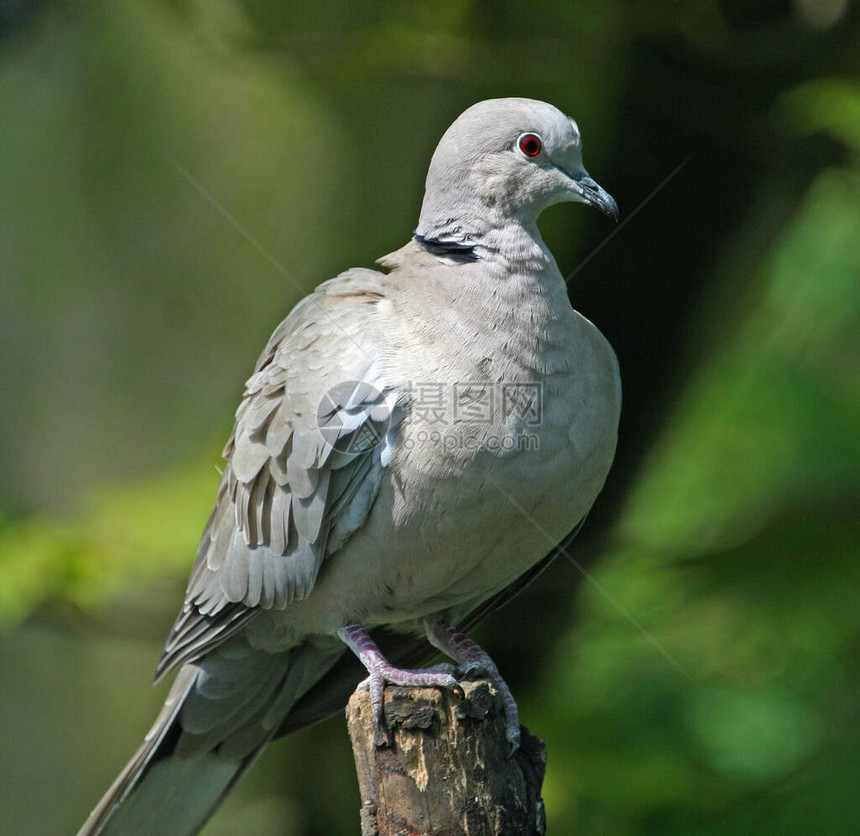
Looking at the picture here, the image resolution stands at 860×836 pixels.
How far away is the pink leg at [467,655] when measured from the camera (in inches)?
110

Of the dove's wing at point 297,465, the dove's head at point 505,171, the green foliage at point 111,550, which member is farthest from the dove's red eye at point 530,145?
the green foliage at point 111,550

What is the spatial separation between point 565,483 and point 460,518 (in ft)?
0.98

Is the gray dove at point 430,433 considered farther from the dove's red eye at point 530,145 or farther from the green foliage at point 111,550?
the green foliage at point 111,550

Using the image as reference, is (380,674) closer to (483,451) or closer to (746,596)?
(483,451)

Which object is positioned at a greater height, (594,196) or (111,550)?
(594,196)

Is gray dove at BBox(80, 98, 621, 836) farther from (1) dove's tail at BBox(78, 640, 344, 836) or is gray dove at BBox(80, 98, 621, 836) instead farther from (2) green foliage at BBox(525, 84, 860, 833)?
(2) green foliage at BBox(525, 84, 860, 833)

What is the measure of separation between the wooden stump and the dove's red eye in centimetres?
145

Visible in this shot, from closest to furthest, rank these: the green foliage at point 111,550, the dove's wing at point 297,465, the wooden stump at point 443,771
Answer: the wooden stump at point 443,771, the dove's wing at point 297,465, the green foliage at point 111,550

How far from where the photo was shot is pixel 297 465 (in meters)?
2.77

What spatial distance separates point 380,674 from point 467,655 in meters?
0.47

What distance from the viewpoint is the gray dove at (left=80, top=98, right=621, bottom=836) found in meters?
2.59

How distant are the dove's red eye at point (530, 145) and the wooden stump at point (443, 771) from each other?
4.76 feet

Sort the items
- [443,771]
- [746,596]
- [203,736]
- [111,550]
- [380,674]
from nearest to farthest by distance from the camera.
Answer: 1. [443,771]
2. [380,674]
3. [203,736]
4. [746,596]
5. [111,550]

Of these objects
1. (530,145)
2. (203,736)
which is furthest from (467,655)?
(530,145)
